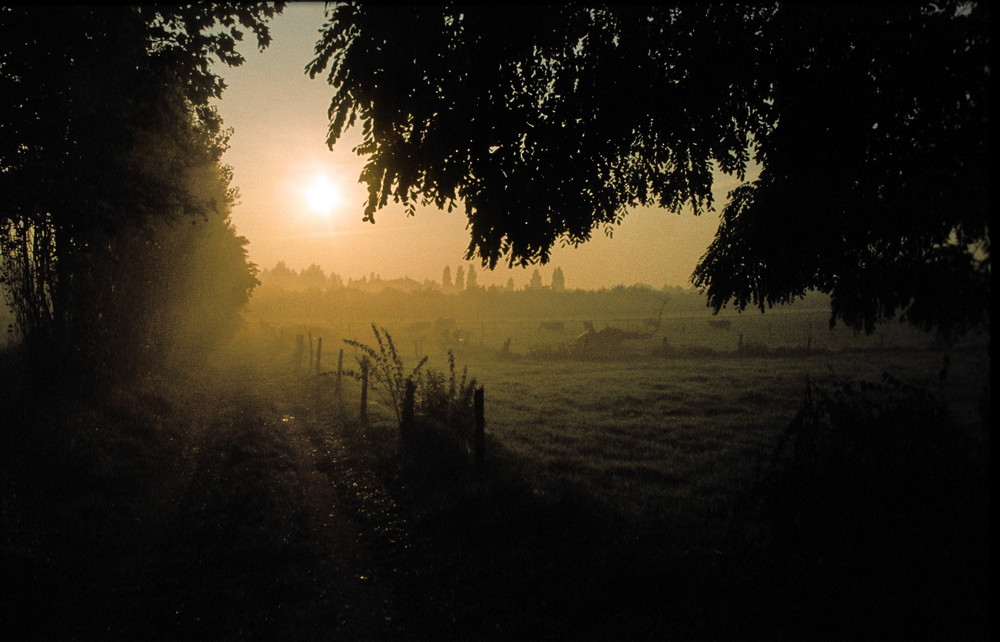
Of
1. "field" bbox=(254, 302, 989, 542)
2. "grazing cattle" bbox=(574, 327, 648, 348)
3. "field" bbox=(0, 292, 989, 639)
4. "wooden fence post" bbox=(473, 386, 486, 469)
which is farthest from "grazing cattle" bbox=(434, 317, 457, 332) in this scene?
"wooden fence post" bbox=(473, 386, 486, 469)

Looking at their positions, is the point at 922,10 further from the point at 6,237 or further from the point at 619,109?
the point at 6,237

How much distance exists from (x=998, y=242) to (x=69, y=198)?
38.0 feet


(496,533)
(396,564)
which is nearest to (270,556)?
(396,564)

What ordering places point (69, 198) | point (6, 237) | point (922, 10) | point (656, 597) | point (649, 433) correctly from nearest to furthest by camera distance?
point (656, 597) → point (922, 10) → point (69, 198) → point (6, 237) → point (649, 433)

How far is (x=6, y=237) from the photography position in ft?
38.5

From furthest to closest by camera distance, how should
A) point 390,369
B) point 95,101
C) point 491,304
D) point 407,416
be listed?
point 491,304, point 390,369, point 407,416, point 95,101

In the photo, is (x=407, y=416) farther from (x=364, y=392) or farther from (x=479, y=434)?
(x=364, y=392)

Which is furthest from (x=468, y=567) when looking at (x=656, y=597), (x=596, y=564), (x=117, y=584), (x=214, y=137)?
(x=214, y=137)

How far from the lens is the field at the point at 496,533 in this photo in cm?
410

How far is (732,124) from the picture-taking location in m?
6.11

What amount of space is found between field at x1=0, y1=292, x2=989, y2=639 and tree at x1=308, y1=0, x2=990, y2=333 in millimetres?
1016

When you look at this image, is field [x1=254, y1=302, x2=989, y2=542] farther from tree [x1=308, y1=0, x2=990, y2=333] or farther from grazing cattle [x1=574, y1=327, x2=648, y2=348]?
grazing cattle [x1=574, y1=327, x2=648, y2=348]

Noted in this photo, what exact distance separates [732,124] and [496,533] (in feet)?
18.7

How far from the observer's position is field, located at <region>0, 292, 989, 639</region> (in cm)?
410
